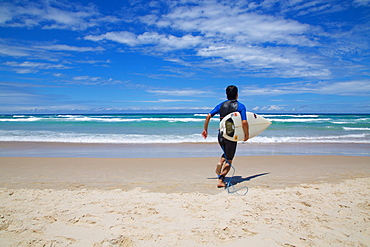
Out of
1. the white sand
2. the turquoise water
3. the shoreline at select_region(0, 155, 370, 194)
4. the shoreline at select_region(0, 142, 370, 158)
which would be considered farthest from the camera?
the turquoise water

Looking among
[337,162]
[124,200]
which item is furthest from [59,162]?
[337,162]

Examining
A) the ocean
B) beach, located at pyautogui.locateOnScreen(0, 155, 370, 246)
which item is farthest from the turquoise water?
beach, located at pyautogui.locateOnScreen(0, 155, 370, 246)

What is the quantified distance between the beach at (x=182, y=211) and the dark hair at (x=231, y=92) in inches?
69.8

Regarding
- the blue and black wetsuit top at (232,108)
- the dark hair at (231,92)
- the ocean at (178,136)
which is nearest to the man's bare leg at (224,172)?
the blue and black wetsuit top at (232,108)

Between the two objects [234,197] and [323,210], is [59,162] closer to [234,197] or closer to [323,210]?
[234,197]

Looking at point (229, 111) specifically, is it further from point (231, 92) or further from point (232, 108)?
point (231, 92)

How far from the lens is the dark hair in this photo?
180 inches

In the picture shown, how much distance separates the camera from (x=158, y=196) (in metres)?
4.09

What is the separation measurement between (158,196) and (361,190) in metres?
3.56

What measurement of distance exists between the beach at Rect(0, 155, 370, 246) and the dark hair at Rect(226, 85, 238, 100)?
1.77 meters

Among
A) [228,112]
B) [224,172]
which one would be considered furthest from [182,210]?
[228,112]

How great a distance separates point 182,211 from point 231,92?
235 centimetres

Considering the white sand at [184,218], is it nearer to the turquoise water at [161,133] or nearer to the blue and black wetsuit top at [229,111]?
the blue and black wetsuit top at [229,111]

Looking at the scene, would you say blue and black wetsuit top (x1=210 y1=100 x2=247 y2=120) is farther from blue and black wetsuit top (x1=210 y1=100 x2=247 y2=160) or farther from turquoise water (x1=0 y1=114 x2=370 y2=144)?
turquoise water (x1=0 y1=114 x2=370 y2=144)
